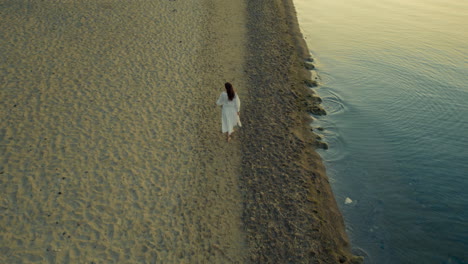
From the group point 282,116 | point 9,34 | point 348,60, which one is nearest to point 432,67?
point 348,60

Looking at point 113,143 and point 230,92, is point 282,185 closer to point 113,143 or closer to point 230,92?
point 230,92

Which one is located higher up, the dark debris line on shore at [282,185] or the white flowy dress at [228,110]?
the white flowy dress at [228,110]

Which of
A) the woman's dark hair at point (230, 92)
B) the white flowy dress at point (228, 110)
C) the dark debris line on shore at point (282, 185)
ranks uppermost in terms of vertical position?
the woman's dark hair at point (230, 92)

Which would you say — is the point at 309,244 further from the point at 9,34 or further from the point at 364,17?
the point at 364,17

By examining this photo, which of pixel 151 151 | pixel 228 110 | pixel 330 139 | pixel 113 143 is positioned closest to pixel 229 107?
pixel 228 110

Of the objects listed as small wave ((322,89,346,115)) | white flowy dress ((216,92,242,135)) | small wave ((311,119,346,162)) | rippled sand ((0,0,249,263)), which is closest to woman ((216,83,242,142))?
white flowy dress ((216,92,242,135))

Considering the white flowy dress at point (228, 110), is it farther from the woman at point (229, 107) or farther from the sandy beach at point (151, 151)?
the sandy beach at point (151, 151)

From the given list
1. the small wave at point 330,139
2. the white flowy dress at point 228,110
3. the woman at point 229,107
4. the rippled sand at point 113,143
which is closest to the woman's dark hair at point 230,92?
the woman at point 229,107
